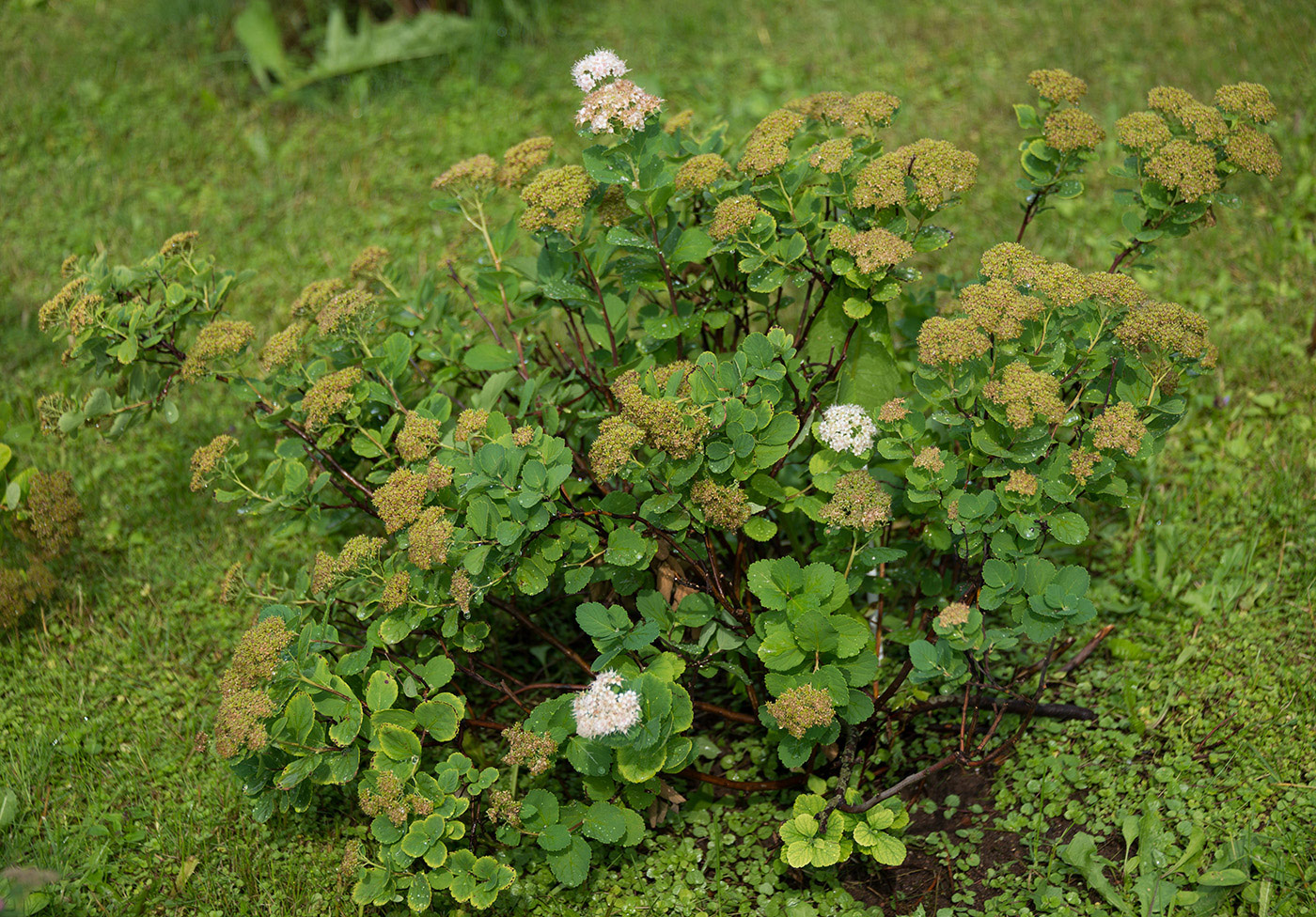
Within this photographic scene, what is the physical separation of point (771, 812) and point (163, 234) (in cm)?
373

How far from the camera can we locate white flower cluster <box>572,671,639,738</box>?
2.00 meters

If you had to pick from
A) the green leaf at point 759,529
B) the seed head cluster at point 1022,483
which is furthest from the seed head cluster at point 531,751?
the seed head cluster at point 1022,483

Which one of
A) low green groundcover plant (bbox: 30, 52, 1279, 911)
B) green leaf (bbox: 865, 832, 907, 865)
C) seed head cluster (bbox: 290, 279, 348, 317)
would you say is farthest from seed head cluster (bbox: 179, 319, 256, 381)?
green leaf (bbox: 865, 832, 907, 865)

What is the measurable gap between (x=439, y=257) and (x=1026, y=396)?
9.60ft

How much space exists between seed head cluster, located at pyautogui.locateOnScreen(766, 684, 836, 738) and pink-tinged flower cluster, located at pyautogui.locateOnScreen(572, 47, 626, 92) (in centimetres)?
141

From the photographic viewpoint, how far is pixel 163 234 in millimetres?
4629

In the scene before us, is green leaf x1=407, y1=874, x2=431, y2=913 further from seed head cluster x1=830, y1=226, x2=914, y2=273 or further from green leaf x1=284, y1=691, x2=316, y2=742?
seed head cluster x1=830, y1=226, x2=914, y2=273

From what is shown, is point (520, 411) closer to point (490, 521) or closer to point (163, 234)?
point (490, 521)

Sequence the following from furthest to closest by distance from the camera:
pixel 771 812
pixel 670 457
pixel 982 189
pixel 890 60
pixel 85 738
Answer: pixel 890 60
pixel 982 189
pixel 85 738
pixel 771 812
pixel 670 457

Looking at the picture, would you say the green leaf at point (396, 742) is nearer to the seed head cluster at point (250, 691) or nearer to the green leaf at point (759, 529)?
the seed head cluster at point (250, 691)

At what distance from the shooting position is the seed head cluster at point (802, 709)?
207 centimetres

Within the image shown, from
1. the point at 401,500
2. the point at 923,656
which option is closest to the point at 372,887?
the point at 401,500

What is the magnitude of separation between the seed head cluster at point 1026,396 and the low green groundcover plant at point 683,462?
1 cm

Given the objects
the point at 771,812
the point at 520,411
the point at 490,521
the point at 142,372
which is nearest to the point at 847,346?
the point at 520,411
